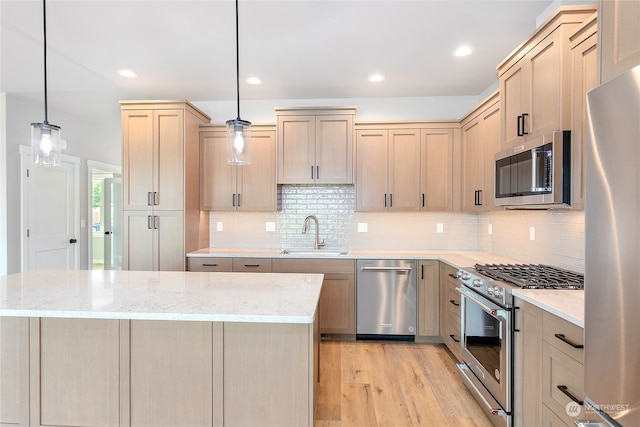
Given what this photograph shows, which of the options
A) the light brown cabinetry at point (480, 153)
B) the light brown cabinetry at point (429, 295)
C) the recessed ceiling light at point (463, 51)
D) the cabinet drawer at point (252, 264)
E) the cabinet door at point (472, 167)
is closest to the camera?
the recessed ceiling light at point (463, 51)

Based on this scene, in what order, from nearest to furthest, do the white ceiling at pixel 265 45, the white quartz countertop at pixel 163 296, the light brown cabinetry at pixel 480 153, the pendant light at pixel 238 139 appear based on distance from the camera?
the white quartz countertop at pixel 163 296, the pendant light at pixel 238 139, the white ceiling at pixel 265 45, the light brown cabinetry at pixel 480 153

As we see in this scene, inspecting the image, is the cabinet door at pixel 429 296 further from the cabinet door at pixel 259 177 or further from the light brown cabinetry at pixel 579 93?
the cabinet door at pixel 259 177

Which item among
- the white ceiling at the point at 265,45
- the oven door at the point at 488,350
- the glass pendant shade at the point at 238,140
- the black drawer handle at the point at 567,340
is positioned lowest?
the oven door at the point at 488,350

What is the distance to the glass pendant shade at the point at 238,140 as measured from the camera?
2008 mm

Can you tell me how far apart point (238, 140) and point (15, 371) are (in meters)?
1.69

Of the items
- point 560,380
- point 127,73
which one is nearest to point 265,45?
point 127,73

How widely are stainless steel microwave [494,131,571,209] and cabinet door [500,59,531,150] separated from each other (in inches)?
4.7

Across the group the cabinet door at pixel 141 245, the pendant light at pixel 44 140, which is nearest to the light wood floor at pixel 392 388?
the cabinet door at pixel 141 245

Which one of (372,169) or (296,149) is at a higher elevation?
(296,149)

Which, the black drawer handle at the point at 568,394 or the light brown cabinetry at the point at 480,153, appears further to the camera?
the light brown cabinetry at the point at 480,153

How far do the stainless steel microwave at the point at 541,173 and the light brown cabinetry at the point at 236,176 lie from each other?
2.42m

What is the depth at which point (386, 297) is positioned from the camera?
10.7 ft

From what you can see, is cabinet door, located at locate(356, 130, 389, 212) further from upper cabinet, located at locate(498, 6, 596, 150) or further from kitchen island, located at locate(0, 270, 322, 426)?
kitchen island, located at locate(0, 270, 322, 426)

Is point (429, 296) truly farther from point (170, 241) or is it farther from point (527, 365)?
point (170, 241)
